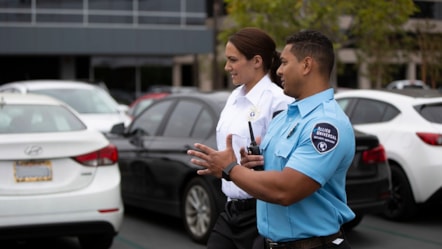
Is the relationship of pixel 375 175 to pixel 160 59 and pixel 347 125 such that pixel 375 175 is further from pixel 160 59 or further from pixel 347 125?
pixel 160 59

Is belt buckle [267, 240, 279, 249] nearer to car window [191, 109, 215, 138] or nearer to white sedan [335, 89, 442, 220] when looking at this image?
car window [191, 109, 215, 138]

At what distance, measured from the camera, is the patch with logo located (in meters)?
2.64

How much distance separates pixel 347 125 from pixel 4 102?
4.57 m

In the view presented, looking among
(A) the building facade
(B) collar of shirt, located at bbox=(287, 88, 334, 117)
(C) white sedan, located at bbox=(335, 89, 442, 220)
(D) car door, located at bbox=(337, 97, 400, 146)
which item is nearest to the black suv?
(C) white sedan, located at bbox=(335, 89, 442, 220)

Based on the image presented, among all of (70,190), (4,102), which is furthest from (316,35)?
(4,102)

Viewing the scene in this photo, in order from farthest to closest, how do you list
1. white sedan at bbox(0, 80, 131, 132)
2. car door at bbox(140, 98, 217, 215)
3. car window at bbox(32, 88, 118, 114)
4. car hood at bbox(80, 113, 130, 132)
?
car window at bbox(32, 88, 118, 114) → white sedan at bbox(0, 80, 131, 132) → car hood at bbox(80, 113, 130, 132) → car door at bbox(140, 98, 217, 215)

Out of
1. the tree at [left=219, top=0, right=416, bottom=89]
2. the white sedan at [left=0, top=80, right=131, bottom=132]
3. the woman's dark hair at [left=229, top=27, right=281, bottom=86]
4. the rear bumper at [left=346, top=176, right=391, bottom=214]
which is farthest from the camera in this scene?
the tree at [left=219, top=0, right=416, bottom=89]

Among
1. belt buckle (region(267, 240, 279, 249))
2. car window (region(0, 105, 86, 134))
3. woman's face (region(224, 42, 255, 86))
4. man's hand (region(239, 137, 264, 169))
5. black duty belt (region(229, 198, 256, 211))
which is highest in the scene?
woman's face (region(224, 42, 255, 86))

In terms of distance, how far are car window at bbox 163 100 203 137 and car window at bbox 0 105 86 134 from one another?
1.19 metres

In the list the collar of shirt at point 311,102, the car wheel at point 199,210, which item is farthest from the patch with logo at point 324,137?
the car wheel at point 199,210

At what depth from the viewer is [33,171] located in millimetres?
5738

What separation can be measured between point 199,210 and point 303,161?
428 centimetres

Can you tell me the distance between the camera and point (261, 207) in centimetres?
297

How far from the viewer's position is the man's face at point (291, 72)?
9.32ft
